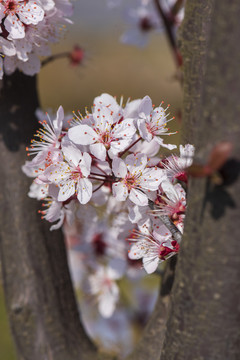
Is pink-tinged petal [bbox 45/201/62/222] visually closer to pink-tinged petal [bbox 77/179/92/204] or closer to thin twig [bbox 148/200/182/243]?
pink-tinged petal [bbox 77/179/92/204]

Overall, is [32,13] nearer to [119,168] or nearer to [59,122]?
[59,122]

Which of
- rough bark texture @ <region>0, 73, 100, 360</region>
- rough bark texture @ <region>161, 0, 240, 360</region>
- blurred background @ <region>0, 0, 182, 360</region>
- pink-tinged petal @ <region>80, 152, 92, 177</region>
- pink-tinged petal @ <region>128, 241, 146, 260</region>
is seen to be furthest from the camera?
blurred background @ <region>0, 0, 182, 360</region>

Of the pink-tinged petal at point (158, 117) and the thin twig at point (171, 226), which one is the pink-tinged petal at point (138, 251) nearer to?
the thin twig at point (171, 226)

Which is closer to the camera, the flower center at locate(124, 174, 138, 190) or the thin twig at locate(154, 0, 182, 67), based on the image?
the flower center at locate(124, 174, 138, 190)

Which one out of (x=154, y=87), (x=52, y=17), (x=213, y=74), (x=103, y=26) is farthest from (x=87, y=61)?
(x=103, y=26)

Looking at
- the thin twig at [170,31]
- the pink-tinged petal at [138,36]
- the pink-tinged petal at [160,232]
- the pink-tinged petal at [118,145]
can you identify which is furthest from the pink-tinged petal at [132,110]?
the pink-tinged petal at [138,36]

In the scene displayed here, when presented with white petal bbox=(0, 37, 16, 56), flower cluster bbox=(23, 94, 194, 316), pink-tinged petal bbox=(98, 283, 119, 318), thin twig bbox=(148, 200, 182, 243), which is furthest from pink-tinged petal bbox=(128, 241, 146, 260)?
pink-tinged petal bbox=(98, 283, 119, 318)
